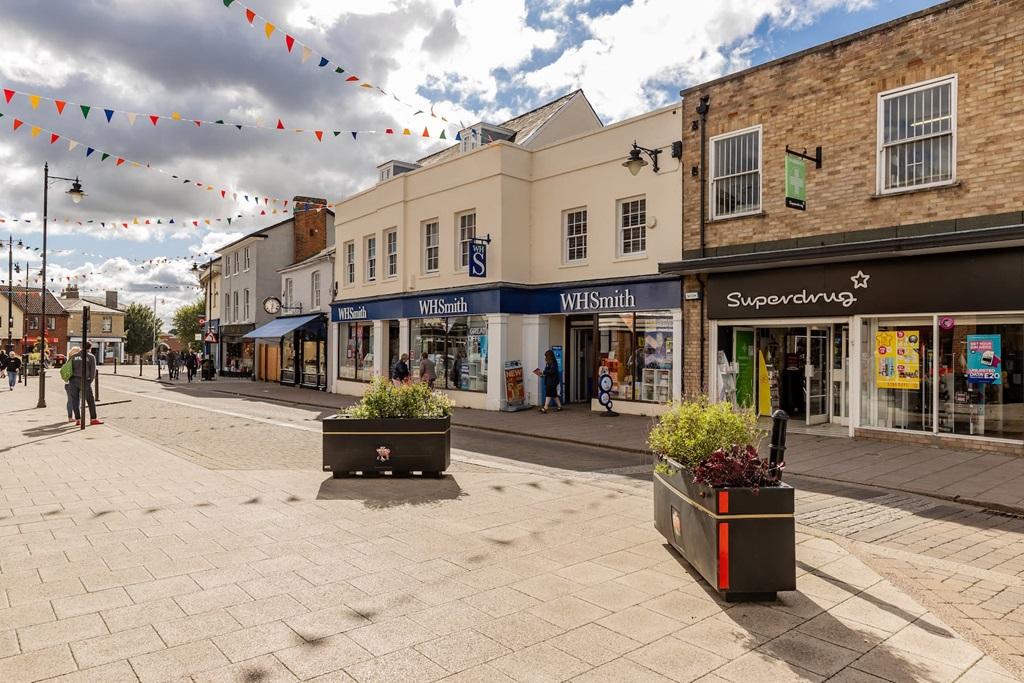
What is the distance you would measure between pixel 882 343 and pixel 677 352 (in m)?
4.40

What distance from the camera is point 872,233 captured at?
466 inches

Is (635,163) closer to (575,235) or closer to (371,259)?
(575,235)

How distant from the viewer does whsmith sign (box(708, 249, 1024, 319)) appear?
34.2ft

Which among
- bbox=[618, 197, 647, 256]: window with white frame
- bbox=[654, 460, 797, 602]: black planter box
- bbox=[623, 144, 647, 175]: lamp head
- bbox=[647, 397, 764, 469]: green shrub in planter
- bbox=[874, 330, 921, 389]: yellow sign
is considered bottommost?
bbox=[654, 460, 797, 602]: black planter box

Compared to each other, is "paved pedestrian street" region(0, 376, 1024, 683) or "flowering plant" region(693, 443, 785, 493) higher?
"flowering plant" region(693, 443, 785, 493)

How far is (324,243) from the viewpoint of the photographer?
3634 cm

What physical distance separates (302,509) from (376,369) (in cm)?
1727

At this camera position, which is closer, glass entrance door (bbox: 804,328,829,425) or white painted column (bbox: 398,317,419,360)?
glass entrance door (bbox: 804,328,829,425)

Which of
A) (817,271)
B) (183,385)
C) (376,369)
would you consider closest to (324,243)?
(183,385)

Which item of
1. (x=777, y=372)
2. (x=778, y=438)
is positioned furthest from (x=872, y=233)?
(x=778, y=438)

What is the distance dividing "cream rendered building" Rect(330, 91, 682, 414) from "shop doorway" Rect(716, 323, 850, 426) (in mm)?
1193

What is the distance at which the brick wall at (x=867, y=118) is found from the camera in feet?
34.3

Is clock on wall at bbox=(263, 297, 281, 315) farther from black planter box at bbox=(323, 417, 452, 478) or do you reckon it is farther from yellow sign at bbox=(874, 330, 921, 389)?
yellow sign at bbox=(874, 330, 921, 389)

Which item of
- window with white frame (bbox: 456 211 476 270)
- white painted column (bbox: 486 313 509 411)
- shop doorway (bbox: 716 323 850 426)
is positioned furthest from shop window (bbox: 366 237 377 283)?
shop doorway (bbox: 716 323 850 426)
